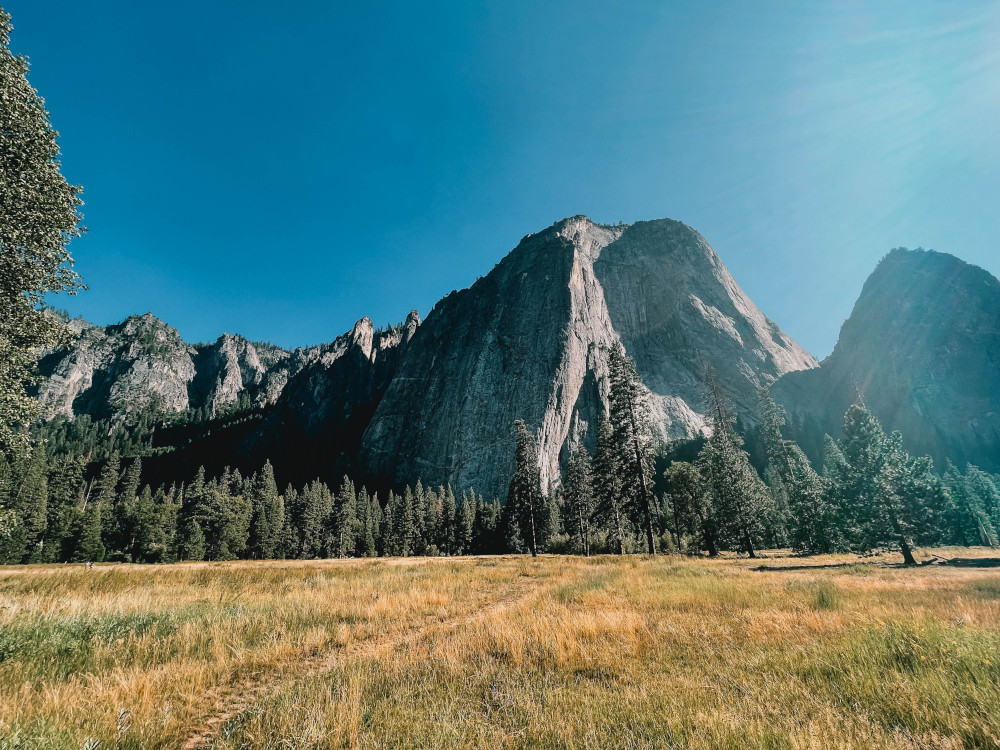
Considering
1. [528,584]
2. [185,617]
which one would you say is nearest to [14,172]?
[185,617]

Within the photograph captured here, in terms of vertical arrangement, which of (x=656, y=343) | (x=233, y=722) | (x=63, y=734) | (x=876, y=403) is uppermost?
(x=656, y=343)

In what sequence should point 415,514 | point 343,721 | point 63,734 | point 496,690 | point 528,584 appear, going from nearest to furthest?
1. point 63,734
2. point 343,721
3. point 496,690
4. point 528,584
5. point 415,514

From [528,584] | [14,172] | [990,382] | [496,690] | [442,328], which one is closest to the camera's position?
[496,690]

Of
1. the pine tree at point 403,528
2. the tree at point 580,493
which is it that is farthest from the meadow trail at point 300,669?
the pine tree at point 403,528

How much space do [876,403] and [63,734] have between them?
167 meters

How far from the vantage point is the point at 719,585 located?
12.2 m

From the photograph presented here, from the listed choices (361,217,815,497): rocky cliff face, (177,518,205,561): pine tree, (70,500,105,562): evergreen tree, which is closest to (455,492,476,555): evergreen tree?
(361,217,815,497): rocky cliff face

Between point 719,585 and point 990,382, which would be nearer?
point 719,585

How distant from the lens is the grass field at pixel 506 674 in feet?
12.3

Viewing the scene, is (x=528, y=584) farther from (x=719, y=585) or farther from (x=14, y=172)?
(x=14, y=172)

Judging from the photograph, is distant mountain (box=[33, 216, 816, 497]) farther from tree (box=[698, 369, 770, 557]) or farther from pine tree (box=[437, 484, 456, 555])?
tree (box=[698, 369, 770, 557])

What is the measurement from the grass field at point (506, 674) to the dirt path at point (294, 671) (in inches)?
1.6

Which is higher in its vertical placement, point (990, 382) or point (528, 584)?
point (990, 382)

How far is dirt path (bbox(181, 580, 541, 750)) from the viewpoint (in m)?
4.29
